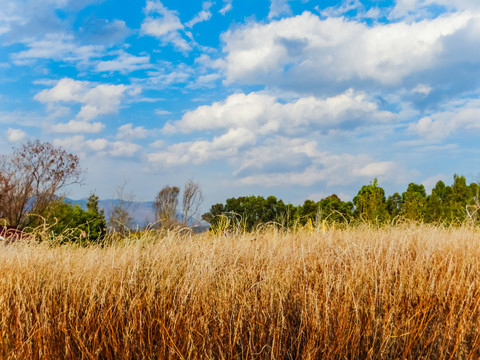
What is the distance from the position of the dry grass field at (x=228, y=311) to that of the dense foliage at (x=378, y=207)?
425cm

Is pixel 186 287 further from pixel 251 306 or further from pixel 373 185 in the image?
pixel 373 185

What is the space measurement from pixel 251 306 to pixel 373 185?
40.5 feet

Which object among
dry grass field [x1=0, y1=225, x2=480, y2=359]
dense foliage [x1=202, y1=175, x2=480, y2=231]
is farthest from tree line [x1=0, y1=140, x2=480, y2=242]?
dry grass field [x1=0, y1=225, x2=480, y2=359]

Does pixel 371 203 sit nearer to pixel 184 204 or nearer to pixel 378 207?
pixel 378 207

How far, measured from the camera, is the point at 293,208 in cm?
2183

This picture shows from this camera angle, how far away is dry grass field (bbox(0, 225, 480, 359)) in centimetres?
369

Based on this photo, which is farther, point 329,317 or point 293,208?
point 293,208

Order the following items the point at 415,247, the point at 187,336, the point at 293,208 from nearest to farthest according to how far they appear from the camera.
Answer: the point at 187,336
the point at 415,247
the point at 293,208

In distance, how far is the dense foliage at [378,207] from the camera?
12727 millimetres

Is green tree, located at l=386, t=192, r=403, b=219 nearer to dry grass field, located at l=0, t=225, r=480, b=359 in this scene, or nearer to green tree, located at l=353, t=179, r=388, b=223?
green tree, located at l=353, t=179, r=388, b=223

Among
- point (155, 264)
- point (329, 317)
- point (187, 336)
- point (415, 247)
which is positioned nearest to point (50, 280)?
point (155, 264)

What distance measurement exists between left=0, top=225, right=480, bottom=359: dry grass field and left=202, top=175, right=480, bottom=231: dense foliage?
4.25 metres

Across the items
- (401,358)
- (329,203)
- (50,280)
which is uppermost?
(329,203)

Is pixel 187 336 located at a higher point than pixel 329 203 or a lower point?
lower
